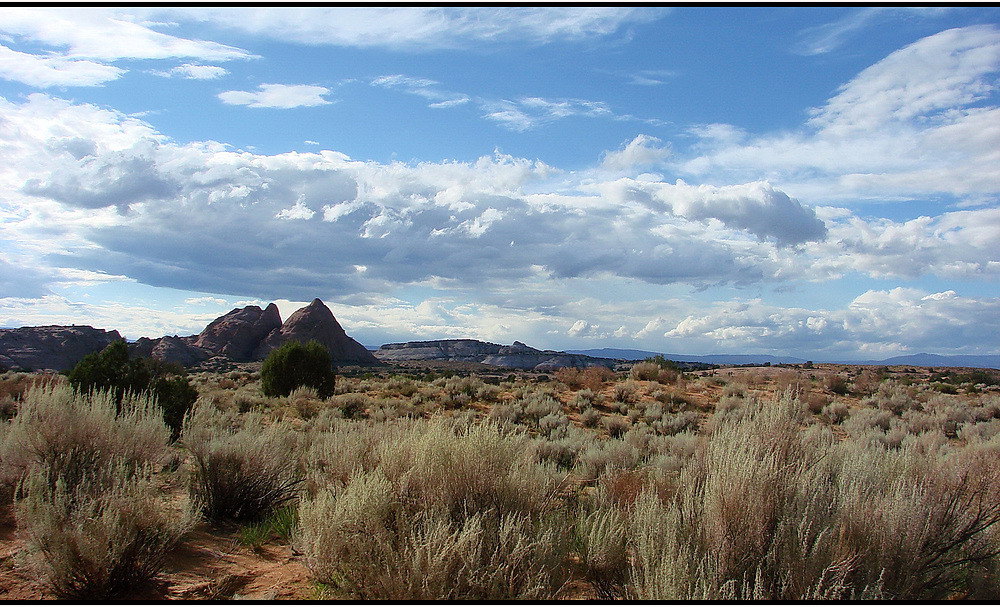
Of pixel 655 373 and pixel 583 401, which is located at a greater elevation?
pixel 655 373

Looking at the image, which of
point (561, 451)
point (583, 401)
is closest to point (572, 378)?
point (583, 401)

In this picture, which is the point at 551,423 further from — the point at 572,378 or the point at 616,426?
the point at 572,378

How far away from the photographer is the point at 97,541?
460 cm

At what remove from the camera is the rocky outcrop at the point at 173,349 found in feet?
229

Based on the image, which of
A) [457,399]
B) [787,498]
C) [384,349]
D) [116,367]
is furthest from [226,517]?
[384,349]

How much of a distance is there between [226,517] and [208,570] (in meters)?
1.82

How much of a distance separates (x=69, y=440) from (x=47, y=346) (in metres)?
74.4

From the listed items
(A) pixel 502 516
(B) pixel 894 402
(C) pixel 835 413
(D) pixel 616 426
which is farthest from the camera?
(B) pixel 894 402

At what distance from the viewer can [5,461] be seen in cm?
663

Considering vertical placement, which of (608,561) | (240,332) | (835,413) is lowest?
(835,413)

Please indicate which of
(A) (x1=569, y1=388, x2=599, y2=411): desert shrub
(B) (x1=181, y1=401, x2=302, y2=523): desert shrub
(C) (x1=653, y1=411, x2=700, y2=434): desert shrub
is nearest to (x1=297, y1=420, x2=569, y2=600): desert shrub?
(B) (x1=181, y1=401, x2=302, y2=523): desert shrub

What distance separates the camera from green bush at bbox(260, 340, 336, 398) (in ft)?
83.7

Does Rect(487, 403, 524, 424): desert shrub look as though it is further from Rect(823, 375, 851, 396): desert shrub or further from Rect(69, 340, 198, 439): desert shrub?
Rect(823, 375, 851, 396): desert shrub

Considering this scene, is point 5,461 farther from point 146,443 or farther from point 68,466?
point 146,443
